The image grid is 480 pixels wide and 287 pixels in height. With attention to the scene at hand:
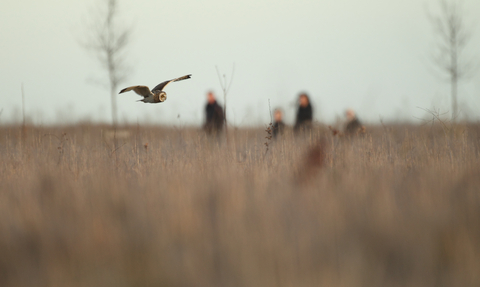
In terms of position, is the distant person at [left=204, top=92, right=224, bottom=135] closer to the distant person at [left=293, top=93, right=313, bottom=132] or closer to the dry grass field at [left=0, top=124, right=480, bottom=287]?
the distant person at [left=293, top=93, right=313, bottom=132]

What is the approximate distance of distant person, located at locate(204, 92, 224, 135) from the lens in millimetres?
7230

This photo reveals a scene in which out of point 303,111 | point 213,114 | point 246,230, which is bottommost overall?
point 246,230

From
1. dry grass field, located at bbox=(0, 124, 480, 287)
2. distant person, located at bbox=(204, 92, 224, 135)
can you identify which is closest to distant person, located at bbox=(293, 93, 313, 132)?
distant person, located at bbox=(204, 92, 224, 135)

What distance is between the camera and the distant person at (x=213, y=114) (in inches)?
285

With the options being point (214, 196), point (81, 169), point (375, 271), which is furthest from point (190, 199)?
point (81, 169)

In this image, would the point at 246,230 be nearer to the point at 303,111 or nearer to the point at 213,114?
the point at 303,111

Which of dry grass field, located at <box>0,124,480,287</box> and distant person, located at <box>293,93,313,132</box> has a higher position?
distant person, located at <box>293,93,313,132</box>

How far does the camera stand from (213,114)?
23.9ft

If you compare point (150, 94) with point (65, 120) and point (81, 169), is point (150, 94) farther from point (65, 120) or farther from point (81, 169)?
point (65, 120)

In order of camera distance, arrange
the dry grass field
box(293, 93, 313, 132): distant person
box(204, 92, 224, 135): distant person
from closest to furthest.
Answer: the dry grass field, box(293, 93, 313, 132): distant person, box(204, 92, 224, 135): distant person

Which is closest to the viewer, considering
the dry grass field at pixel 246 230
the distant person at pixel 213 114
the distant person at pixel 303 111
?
the dry grass field at pixel 246 230

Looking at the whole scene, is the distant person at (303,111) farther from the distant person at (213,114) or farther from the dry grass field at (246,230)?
the dry grass field at (246,230)

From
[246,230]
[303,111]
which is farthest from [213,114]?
[246,230]

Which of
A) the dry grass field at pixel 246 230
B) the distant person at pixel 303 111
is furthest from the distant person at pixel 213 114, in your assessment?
the dry grass field at pixel 246 230
